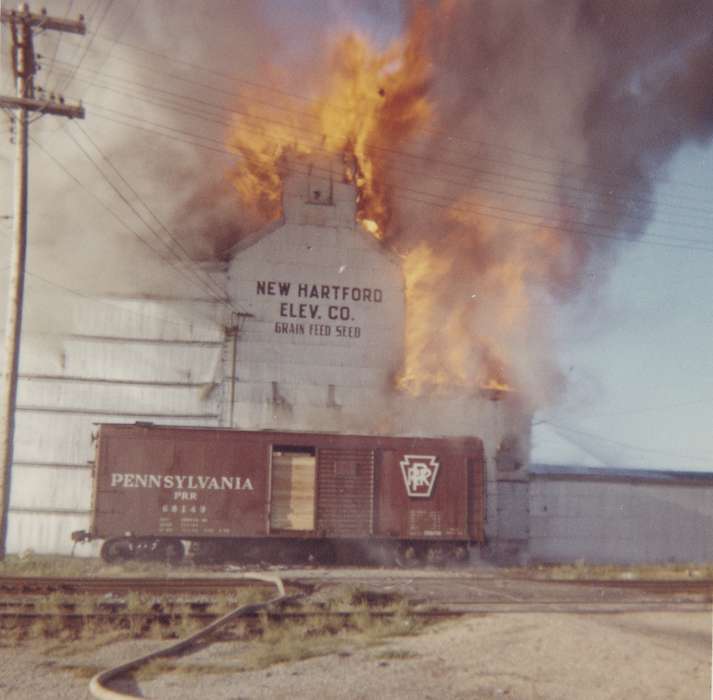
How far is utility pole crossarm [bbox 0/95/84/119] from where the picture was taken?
63.5ft

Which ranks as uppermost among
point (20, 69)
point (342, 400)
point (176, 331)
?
point (20, 69)

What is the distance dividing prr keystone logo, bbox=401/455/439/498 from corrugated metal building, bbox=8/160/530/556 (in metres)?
6.83

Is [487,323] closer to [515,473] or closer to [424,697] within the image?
[515,473]

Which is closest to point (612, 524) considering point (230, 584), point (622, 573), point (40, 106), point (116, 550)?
point (622, 573)

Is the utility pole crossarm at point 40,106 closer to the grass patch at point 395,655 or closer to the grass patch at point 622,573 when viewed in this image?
the grass patch at point 395,655

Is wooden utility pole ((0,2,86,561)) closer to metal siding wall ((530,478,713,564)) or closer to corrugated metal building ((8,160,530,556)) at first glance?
corrugated metal building ((8,160,530,556))

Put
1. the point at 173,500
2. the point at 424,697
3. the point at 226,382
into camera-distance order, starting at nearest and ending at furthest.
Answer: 1. the point at 424,697
2. the point at 173,500
3. the point at 226,382

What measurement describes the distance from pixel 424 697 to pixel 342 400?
22.2 m

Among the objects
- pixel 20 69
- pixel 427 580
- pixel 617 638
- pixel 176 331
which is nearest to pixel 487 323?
pixel 176 331

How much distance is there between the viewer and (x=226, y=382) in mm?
29109

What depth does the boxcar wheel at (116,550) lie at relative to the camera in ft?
69.6

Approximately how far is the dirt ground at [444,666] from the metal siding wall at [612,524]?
64.0 ft

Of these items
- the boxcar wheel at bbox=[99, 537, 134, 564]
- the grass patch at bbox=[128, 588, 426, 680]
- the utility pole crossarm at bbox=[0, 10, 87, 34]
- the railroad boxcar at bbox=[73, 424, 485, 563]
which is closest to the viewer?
the grass patch at bbox=[128, 588, 426, 680]

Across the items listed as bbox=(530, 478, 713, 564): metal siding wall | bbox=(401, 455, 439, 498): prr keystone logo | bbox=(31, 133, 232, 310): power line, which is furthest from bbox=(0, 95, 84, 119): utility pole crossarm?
bbox=(530, 478, 713, 564): metal siding wall
